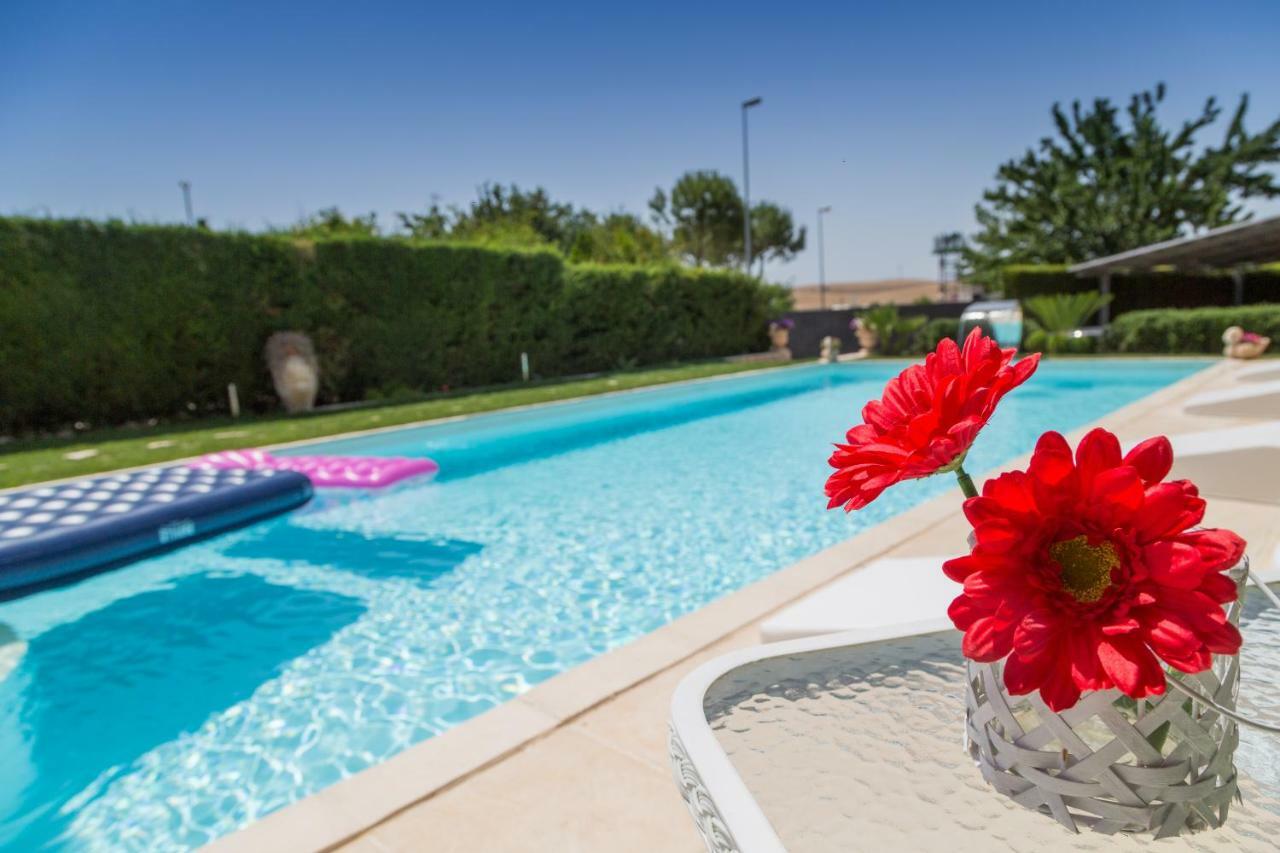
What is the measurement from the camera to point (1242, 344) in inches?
532

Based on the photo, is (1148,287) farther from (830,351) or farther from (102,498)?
(102,498)

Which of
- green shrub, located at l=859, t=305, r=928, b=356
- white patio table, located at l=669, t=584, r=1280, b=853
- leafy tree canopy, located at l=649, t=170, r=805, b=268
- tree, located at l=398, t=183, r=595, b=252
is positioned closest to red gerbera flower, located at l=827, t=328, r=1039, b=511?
white patio table, located at l=669, t=584, r=1280, b=853

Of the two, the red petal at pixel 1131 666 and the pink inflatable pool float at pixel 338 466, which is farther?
the pink inflatable pool float at pixel 338 466

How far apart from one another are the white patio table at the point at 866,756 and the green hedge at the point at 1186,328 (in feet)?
58.1

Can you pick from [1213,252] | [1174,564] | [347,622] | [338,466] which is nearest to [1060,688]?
[1174,564]

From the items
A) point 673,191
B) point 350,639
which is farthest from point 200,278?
point 673,191

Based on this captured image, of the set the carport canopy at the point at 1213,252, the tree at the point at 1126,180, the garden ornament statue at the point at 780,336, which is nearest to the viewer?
the carport canopy at the point at 1213,252

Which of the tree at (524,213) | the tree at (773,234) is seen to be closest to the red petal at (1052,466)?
the tree at (524,213)

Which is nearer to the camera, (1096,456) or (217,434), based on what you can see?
(1096,456)

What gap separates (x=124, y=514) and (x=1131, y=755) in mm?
4718

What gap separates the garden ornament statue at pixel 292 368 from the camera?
11.6 m

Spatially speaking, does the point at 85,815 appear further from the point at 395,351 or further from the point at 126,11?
the point at 126,11

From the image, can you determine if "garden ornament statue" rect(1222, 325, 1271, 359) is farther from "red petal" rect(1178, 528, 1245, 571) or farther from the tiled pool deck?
"red petal" rect(1178, 528, 1245, 571)

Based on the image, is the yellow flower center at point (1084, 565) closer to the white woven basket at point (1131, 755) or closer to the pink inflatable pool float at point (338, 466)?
the white woven basket at point (1131, 755)
